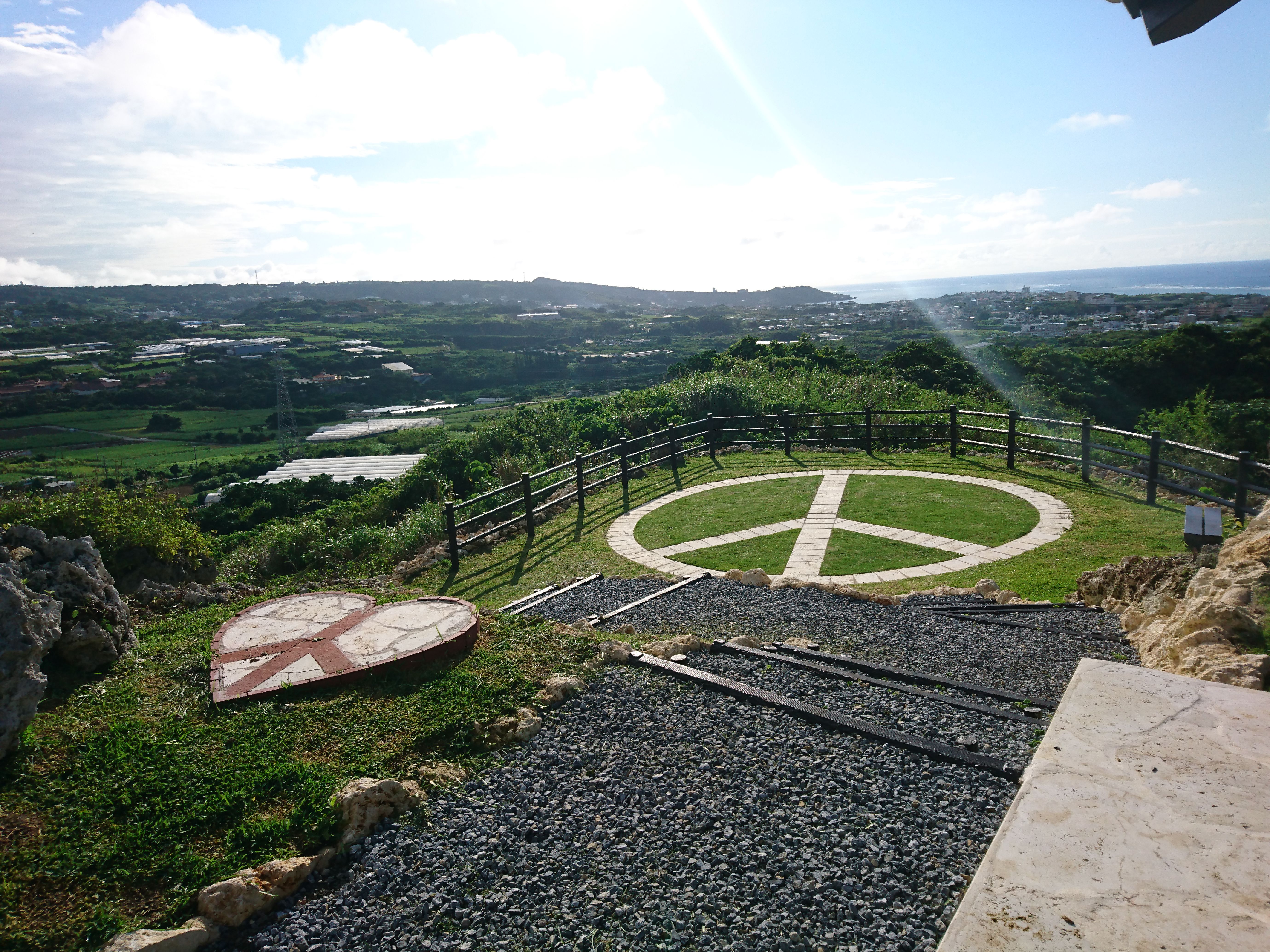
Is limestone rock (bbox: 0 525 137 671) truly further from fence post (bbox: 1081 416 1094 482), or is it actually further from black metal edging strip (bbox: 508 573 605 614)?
fence post (bbox: 1081 416 1094 482)

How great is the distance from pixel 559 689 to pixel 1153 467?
993 centimetres

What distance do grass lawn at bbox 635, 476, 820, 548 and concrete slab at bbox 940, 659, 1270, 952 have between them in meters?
6.97

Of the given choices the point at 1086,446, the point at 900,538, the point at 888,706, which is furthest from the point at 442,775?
the point at 1086,446

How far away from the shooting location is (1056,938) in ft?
6.86

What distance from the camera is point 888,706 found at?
436 centimetres

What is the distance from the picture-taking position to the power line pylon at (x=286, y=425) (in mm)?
35541

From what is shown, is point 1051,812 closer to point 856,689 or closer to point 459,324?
point 856,689

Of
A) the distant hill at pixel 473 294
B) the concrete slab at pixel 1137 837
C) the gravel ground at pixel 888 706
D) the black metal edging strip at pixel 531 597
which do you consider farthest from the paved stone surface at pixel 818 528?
the distant hill at pixel 473 294

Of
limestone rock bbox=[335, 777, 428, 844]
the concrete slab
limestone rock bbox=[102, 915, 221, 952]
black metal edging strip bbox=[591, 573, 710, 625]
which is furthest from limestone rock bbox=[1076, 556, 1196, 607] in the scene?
limestone rock bbox=[102, 915, 221, 952]

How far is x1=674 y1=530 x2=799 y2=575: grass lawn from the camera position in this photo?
30.8 feet

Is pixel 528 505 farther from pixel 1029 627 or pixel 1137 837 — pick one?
pixel 1137 837

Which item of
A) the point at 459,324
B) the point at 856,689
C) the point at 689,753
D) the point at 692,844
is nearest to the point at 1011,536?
the point at 856,689

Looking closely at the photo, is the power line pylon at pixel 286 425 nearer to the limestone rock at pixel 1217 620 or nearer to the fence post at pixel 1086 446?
the fence post at pixel 1086 446

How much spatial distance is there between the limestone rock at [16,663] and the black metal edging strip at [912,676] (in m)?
4.69
